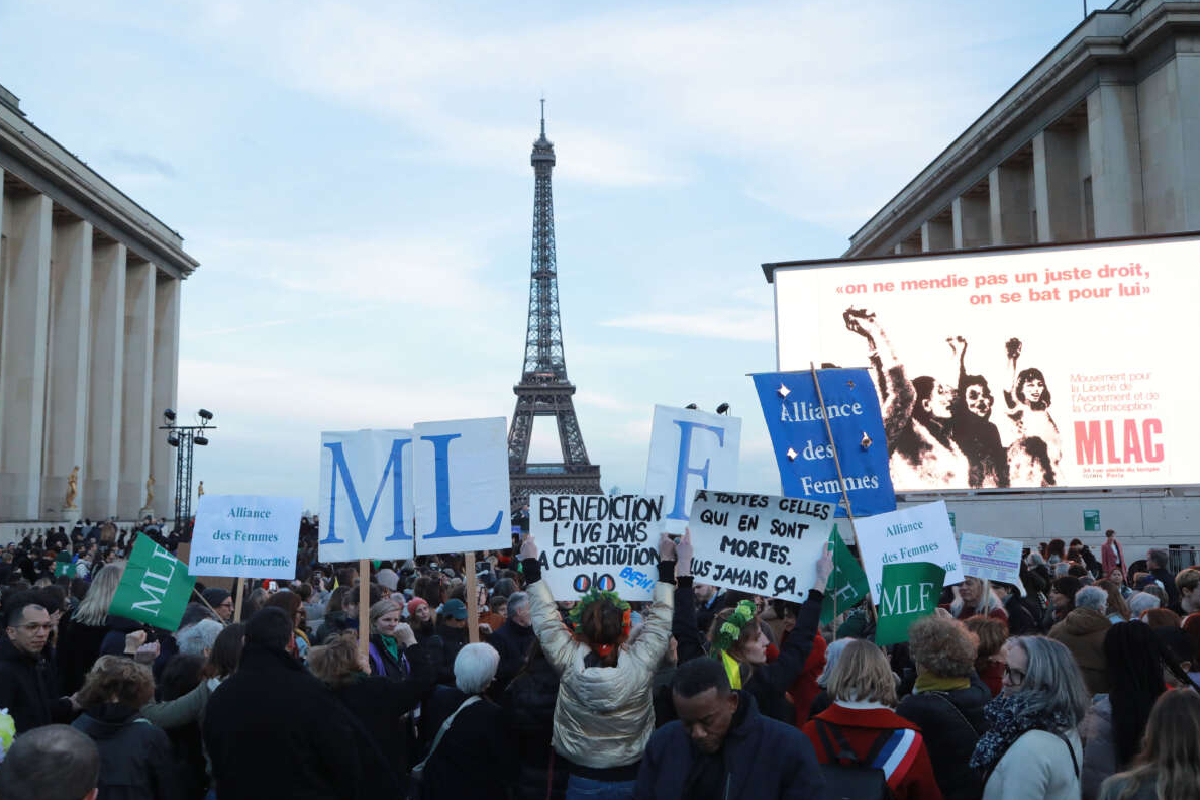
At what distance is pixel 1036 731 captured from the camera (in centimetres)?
415

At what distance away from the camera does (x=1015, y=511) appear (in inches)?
910

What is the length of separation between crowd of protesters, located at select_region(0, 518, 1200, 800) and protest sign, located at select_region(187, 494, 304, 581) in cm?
190

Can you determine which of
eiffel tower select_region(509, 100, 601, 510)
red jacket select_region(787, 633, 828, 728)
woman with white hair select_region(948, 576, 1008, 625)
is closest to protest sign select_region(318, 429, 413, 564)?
red jacket select_region(787, 633, 828, 728)

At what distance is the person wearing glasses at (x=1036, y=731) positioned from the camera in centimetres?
407

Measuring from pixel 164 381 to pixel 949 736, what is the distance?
6126 centimetres

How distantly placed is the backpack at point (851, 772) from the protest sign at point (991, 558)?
5596mm

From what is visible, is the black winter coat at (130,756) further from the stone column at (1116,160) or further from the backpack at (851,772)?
the stone column at (1116,160)

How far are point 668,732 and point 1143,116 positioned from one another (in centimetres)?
3191

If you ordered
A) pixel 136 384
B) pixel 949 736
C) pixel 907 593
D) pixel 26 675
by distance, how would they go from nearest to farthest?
pixel 949 736
pixel 26 675
pixel 907 593
pixel 136 384

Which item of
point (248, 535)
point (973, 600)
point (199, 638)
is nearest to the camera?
point (199, 638)

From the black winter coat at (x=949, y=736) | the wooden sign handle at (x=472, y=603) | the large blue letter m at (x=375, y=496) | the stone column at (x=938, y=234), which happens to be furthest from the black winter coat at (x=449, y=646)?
the stone column at (x=938, y=234)

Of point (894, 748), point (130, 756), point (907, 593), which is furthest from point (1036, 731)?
point (130, 756)

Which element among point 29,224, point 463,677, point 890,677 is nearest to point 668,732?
point 890,677

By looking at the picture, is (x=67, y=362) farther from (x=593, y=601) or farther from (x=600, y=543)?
(x=593, y=601)
